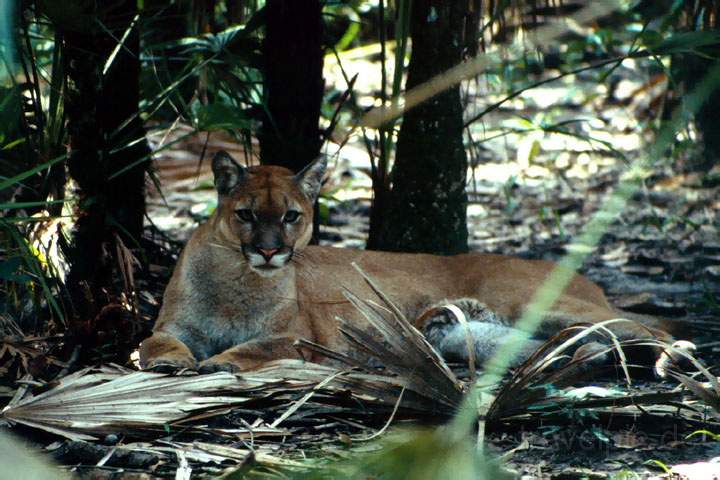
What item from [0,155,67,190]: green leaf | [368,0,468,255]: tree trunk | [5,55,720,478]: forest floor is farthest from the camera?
[368,0,468,255]: tree trunk

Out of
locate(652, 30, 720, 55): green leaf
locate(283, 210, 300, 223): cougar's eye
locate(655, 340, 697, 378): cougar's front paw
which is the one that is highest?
locate(652, 30, 720, 55): green leaf

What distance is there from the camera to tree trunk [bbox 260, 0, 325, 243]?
5.09m

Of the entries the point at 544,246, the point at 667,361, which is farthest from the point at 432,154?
the point at 544,246

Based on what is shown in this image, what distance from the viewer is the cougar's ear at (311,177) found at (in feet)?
14.8

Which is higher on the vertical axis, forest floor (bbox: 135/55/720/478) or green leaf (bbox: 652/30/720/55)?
green leaf (bbox: 652/30/720/55)

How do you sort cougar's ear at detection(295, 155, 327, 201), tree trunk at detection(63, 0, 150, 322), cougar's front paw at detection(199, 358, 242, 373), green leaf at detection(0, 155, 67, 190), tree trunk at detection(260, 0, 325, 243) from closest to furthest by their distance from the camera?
green leaf at detection(0, 155, 67, 190)
cougar's front paw at detection(199, 358, 242, 373)
tree trunk at detection(63, 0, 150, 322)
cougar's ear at detection(295, 155, 327, 201)
tree trunk at detection(260, 0, 325, 243)

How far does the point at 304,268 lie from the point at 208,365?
1.08 metres

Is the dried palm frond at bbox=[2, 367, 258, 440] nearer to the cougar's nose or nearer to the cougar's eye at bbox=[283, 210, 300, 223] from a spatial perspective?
the cougar's nose

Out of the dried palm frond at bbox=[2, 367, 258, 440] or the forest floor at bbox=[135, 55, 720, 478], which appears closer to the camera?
the dried palm frond at bbox=[2, 367, 258, 440]

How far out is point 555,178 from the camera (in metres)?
8.74

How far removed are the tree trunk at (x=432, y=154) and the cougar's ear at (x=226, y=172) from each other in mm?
1086

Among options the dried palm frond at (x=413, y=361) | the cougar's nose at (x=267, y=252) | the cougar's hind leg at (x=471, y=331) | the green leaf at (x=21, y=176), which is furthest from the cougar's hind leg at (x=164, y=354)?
the cougar's hind leg at (x=471, y=331)

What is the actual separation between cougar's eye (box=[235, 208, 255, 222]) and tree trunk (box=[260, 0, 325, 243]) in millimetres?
829

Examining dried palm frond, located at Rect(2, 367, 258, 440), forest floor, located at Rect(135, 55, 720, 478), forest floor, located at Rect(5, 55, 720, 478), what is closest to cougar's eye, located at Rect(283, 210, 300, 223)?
forest floor, located at Rect(135, 55, 720, 478)
